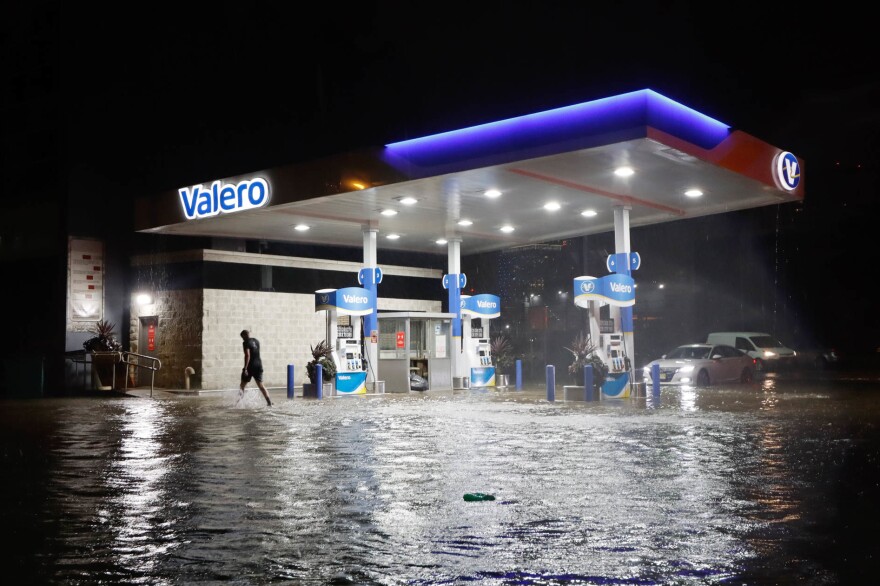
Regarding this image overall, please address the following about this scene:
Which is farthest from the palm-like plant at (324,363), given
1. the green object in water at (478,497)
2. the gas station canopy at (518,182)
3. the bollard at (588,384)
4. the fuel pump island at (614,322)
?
the green object in water at (478,497)

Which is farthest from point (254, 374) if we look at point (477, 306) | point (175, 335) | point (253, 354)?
point (477, 306)

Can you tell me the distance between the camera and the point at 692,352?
2783 cm

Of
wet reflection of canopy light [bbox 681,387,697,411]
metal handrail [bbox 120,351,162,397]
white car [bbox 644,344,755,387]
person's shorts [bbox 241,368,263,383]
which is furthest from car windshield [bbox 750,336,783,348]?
metal handrail [bbox 120,351,162,397]

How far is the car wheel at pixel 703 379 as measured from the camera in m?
26.5

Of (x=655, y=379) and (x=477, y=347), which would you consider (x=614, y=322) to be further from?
(x=477, y=347)

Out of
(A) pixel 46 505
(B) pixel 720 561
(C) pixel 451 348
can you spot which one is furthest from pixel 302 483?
(C) pixel 451 348

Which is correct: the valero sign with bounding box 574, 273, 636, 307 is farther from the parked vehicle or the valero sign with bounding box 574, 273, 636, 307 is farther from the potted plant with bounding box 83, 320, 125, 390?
the potted plant with bounding box 83, 320, 125, 390

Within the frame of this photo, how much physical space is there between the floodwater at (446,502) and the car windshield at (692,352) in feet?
42.5

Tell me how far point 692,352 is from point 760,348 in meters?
8.09

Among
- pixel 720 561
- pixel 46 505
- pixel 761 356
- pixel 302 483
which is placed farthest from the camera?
pixel 761 356

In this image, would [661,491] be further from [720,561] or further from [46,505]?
[46,505]

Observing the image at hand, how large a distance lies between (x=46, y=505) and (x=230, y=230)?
823 inches

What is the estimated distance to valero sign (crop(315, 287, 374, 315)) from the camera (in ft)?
78.7

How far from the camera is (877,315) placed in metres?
52.9
